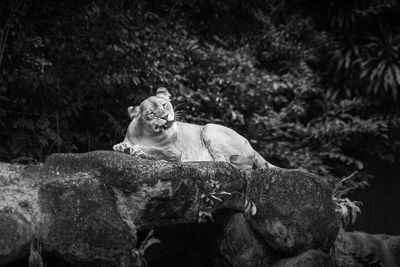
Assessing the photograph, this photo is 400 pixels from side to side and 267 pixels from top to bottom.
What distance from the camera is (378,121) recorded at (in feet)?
28.7

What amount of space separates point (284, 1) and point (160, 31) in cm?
404

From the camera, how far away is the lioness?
4066mm

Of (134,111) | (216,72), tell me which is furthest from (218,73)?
(134,111)

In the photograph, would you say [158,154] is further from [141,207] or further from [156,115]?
[141,207]

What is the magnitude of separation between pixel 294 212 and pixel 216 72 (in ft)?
16.0

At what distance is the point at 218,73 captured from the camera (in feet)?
27.9

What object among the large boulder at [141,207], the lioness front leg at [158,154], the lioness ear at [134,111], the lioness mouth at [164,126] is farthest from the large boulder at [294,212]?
the lioness ear at [134,111]

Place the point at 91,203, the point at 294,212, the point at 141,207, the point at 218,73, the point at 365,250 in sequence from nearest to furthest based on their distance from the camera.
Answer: the point at 91,203 < the point at 141,207 < the point at 294,212 < the point at 365,250 < the point at 218,73

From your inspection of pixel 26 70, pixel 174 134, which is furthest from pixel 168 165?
pixel 26 70

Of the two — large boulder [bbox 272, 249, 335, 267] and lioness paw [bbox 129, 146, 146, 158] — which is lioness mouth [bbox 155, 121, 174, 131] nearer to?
lioness paw [bbox 129, 146, 146, 158]

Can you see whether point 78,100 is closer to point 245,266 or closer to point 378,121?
point 245,266

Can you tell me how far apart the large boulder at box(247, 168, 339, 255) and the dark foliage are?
207 cm

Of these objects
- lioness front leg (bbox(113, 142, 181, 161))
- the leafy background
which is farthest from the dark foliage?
lioness front leg (bbox(113, 142, 181, 161))

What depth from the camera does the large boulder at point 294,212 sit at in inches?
154
